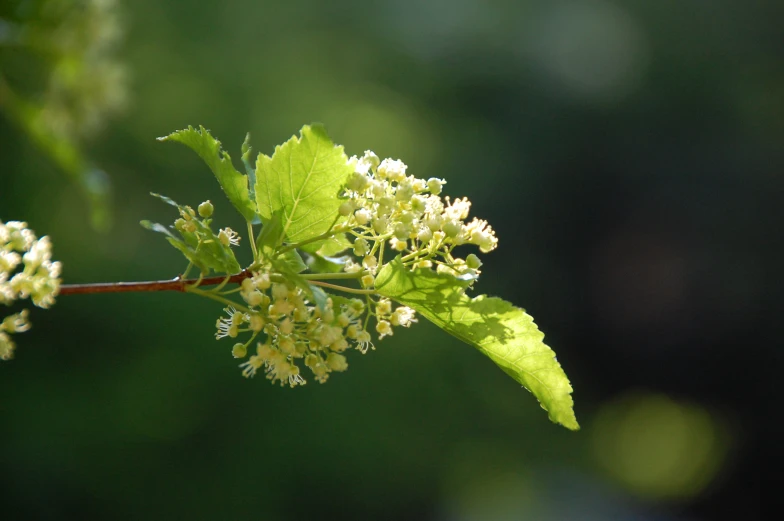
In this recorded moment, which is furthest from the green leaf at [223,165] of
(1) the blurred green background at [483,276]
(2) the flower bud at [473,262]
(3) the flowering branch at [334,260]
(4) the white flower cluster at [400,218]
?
(1) the blurred green background at [483,276]

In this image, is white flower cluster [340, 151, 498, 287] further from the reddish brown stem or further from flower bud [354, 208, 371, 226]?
the reddish brown stem

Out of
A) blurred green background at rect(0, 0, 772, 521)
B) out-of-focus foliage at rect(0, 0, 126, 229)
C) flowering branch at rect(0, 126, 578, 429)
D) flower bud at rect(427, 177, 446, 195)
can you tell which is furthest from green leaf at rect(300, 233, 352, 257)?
blurred green background at rect(0, 0, 772, 521)

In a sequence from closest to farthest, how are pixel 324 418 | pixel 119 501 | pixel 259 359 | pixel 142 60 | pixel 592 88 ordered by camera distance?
pixel 259 359
pixel 119 501
pixel 324 418
pixel 142 60
pixel 592 88

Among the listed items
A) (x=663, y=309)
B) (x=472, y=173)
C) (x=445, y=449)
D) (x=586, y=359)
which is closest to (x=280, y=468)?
(x=445, y=449)

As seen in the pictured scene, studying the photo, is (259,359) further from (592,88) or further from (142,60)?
(592,88)

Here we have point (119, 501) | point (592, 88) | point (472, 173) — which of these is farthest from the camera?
point (592, 88)
